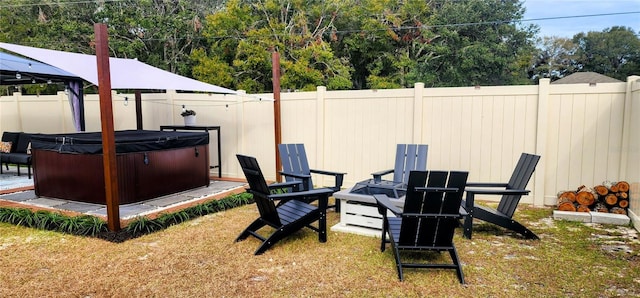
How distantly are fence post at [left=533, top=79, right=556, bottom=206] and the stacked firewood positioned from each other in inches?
15.6

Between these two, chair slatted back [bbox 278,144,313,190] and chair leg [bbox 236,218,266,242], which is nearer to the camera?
chair leg [bbox 236,218,266,242]

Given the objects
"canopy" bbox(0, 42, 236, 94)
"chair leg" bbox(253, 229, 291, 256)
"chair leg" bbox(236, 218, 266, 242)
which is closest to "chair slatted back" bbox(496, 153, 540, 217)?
"chair leg" bbox(253, 229, 291, 256)

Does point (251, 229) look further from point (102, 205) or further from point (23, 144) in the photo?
point (23, 144)

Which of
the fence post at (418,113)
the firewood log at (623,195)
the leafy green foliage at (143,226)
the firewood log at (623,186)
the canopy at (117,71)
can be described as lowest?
the leafy green foliage at (143,226)

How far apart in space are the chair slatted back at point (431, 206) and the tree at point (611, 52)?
78.8 ft

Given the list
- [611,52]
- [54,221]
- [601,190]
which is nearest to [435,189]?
[601,190]

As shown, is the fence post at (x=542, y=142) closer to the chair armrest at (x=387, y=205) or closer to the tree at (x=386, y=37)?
the chair armrest at (x=387, y=205)

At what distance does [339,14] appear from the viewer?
656 inches

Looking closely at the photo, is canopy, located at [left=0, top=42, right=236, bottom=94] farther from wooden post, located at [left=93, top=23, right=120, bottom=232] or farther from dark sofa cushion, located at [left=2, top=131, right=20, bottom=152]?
dark sofa cushion, located at [left=2, top=131, right=20, bottom=152]

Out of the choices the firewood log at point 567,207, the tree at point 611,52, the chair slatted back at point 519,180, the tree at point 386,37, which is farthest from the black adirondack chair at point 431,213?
the tree at point 611,52

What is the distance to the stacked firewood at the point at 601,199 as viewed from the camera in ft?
16.3

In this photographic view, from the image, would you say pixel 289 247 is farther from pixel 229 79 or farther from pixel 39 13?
pixel 39 13

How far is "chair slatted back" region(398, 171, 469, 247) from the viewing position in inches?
127

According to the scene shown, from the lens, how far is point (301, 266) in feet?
11.4
